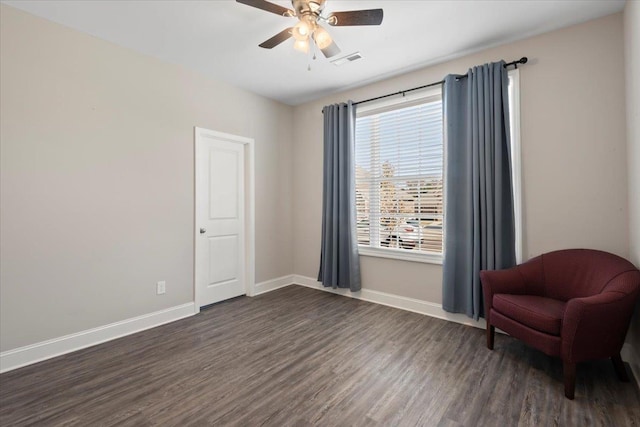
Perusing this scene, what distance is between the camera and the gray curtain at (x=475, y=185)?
277 centimetres

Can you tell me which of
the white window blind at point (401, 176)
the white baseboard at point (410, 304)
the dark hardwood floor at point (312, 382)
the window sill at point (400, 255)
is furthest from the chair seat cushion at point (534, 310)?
the white window blind at point (401, 176)

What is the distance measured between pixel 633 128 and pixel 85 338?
4760mm

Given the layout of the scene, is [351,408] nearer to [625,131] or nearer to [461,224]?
[461,224]

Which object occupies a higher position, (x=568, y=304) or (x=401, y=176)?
(x=401, y=176)

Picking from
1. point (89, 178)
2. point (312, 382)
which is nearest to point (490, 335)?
point (312, 382)

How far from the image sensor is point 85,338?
2.63m

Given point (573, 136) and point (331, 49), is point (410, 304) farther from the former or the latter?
point (331, 49)

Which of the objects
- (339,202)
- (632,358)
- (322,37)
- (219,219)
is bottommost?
(632,358)

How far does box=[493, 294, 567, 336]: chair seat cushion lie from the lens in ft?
6.58

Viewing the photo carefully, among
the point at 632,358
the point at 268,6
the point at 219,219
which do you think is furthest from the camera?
the point at 219,219

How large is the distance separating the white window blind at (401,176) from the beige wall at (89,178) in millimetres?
2047

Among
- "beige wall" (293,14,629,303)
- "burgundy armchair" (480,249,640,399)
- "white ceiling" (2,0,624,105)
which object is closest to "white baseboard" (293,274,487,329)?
"burgundy armchair" (480,249,640,399)

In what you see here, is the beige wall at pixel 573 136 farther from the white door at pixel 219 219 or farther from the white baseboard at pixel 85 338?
the white baseboard at pixel 85 338

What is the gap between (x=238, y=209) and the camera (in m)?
4.08
